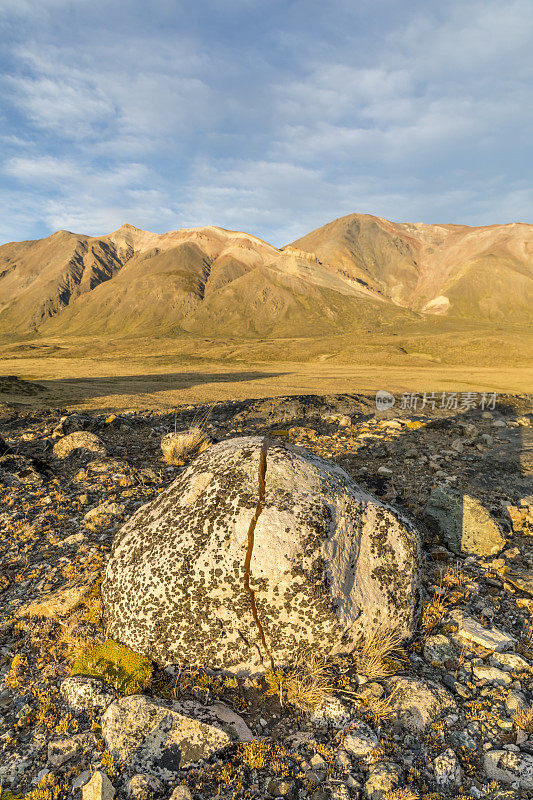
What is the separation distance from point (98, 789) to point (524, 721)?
277 centimetres

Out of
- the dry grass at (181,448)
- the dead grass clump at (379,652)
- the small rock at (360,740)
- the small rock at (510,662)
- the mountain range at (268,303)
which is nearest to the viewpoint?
the small rock at (360,740)

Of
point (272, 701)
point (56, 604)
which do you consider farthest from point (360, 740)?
point (56, 604)

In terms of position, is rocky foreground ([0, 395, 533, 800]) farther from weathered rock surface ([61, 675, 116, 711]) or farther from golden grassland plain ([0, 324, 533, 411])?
golden grassland plain ([0, 324, 533, 411])

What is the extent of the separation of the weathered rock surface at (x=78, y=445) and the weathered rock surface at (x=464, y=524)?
651 centimetres

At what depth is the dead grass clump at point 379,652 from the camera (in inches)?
123

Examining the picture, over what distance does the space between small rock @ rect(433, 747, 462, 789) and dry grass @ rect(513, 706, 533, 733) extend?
0.59 m

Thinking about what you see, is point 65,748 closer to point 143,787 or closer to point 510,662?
point 143,787

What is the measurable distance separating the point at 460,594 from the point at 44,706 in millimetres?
3849

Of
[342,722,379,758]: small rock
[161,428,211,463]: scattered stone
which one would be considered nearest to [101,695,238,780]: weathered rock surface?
[342,722,379,758]: small rock

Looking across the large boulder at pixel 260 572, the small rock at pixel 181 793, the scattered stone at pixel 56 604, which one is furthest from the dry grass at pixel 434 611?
the scattered stone at pixel 56 604

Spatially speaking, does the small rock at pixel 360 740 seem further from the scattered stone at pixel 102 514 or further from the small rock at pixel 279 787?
the scattered stone at pixel 102 514

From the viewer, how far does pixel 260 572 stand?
313cm

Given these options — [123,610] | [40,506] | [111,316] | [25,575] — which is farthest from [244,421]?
[111,316]

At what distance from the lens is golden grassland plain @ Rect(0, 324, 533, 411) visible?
1013 inches
